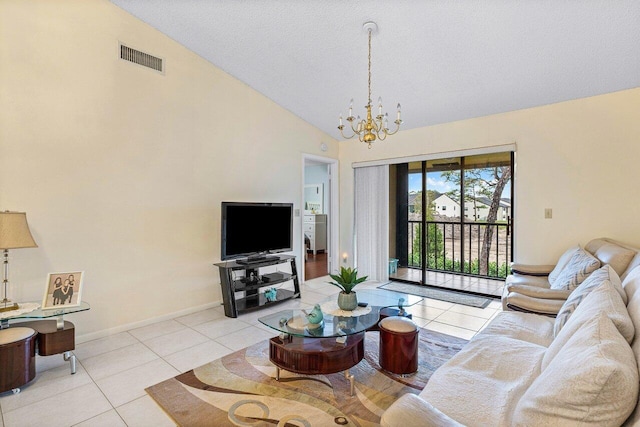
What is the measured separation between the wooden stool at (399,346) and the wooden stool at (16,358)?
8.46ft

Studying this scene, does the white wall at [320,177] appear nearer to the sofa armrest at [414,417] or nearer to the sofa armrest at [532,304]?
the sofa armrest at [532,304]

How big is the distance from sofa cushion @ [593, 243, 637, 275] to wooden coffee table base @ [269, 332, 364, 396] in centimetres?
218

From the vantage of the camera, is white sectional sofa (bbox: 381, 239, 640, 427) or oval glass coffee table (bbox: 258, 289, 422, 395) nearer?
white sectional sofa (bbox: 381, 239, 640, 427)

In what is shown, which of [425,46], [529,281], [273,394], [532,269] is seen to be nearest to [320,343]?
[273,394]

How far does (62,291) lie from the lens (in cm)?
262

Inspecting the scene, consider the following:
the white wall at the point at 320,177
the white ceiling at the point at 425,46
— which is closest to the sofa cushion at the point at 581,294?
A: the white ceiling at the point at 425,46

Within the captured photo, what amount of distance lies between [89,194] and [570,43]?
183 inches

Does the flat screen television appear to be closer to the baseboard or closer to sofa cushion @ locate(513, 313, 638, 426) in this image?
the baseboard

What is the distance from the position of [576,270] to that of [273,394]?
2.63 meters

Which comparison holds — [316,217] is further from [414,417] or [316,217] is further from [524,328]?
[414,417]

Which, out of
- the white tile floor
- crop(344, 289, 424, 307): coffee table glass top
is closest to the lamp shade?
the white tile floor

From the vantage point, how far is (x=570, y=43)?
2801 mm

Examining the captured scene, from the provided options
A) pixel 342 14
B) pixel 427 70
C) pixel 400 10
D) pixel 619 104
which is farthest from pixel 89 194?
pixel 619 104

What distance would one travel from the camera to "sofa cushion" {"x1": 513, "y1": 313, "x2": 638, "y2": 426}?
933 millimetres
